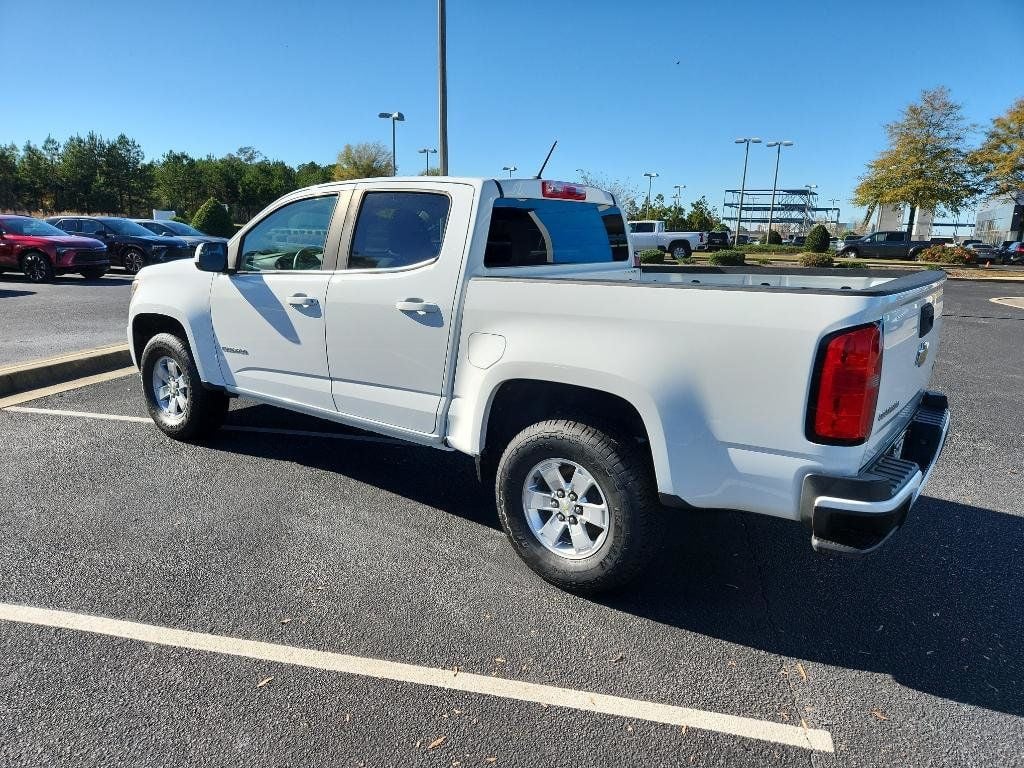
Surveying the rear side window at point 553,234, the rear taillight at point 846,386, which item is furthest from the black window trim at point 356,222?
the rear taillight at point 846,386

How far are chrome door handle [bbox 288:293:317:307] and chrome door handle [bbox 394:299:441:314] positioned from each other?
71cm

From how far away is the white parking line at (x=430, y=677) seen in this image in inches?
94.7

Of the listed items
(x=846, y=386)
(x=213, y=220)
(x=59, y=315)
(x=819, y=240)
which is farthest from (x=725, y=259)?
Answer: (x=846, y=386)

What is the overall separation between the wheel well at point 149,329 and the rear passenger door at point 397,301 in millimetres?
1788

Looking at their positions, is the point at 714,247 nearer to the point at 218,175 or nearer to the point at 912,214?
the point at 912,214

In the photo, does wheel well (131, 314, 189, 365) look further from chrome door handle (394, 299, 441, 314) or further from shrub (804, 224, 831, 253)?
shrub (804, 224, 831, 253)

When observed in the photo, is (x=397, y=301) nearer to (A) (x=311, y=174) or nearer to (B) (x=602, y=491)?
(B) (x=602, y=491)

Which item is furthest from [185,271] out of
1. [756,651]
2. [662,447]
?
[756,651]

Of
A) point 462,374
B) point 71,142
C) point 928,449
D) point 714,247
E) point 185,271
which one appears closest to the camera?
point 928,449

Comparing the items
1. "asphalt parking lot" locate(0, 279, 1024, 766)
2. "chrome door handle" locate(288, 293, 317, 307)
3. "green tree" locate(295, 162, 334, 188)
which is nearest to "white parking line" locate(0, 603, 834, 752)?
"asphalt parking lot" locate(0, 279, 1024, 766)

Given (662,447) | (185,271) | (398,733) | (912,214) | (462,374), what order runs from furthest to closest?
(912,214), (185,271), (462,374), (662,447), (398,733)

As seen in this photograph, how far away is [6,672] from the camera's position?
103 inches

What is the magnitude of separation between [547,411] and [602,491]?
531 millimetres

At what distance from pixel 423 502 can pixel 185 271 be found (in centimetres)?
242
